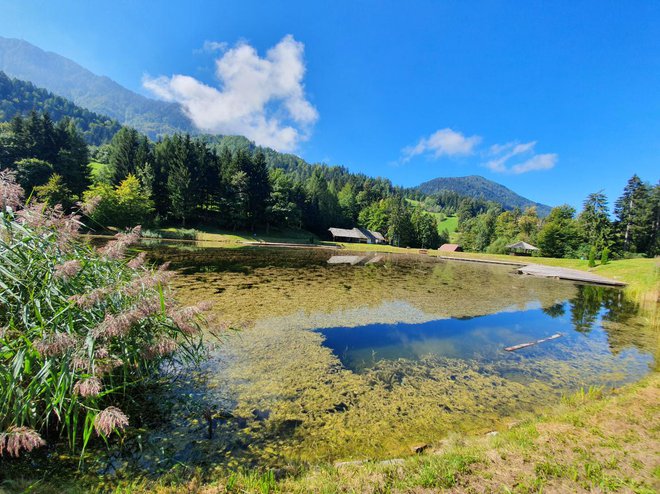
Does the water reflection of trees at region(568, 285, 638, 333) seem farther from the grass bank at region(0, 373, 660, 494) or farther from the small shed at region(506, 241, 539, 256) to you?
the small shed at region(506, 241, 539, 256)

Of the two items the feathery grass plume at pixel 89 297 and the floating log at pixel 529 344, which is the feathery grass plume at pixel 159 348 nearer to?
the feathery grass plume at pixel 89 297

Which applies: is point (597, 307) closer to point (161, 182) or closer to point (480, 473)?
point (480, 473)

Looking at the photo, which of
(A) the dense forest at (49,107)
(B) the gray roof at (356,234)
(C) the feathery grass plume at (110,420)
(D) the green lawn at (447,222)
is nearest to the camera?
(C) the feathery grass plume at (110,420)

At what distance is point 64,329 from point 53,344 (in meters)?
0.85

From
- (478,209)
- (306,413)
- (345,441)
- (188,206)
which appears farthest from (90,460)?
(478,209)

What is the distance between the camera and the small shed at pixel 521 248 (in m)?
66.6

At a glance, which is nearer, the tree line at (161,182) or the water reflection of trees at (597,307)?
the water reflection of trees at (597,307)

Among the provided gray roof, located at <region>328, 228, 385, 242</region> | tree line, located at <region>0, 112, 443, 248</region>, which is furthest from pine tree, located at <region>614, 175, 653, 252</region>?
gray roof, located at <region>328, 228, 385, 242</region>

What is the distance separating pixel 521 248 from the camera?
67188 mm


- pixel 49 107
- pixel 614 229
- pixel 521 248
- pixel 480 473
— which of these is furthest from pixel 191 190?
pixel 49 107

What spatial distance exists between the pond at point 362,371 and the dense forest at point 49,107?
8003 inches

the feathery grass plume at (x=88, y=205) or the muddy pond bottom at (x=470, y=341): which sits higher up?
the feathery grass plume at (x=88, y=205)

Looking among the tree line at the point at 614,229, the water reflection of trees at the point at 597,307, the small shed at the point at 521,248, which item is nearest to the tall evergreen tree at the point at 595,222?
the tree line at the point at 614,229

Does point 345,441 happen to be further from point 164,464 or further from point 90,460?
point 90,460
